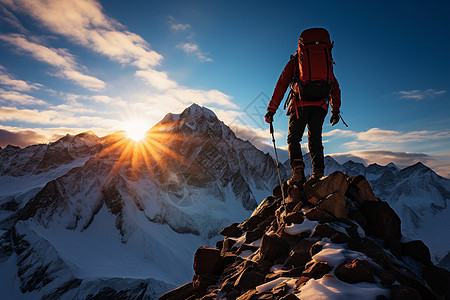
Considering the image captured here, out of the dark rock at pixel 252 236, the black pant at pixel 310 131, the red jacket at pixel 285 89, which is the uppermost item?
the red jacket at pixel 285 89

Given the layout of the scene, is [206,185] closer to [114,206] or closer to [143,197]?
[143,197]

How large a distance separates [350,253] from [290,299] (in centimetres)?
209

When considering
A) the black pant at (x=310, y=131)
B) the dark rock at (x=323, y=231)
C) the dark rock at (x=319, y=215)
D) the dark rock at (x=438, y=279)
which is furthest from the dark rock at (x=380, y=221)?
the black pant at (x=310, y=131)

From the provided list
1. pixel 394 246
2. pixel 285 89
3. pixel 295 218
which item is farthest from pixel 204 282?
pixel 285 89

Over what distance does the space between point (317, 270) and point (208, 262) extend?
3897 mm

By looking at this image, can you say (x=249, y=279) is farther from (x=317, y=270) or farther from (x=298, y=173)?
(x=298, y=173)

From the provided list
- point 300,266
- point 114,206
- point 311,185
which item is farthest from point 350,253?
point 114,206

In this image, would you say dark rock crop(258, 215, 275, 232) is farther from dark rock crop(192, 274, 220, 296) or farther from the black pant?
dark rock crop(192, 274, 220, 296)

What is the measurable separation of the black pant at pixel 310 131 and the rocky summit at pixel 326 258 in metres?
1.00

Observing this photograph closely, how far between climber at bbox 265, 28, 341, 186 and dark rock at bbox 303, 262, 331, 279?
11.8ft

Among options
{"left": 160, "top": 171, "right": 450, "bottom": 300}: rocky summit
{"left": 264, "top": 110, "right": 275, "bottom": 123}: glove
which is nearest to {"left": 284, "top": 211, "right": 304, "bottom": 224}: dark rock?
{"left": 160, "top": 171, "right": 450, "bottom": 300}: rocky summit

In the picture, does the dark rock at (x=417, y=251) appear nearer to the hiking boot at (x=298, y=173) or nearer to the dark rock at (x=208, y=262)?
the hiking boot at (x=298, y=173)

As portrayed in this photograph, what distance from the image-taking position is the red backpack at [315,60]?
283 inches

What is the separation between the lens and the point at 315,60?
7.16 meters
